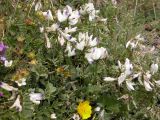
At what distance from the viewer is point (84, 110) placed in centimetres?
270

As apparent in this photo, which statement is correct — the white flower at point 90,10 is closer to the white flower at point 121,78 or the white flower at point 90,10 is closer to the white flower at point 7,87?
the white flower at point 121,78

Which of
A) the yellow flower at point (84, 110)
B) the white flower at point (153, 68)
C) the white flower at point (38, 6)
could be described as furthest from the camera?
the white flower at point (38, 6)

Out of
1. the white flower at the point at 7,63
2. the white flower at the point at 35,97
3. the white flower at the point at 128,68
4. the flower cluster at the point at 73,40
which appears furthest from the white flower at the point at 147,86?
the white flower at the point at 7,63

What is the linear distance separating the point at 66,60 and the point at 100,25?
60cm

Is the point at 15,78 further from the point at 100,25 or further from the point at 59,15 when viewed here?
the point at 100,25

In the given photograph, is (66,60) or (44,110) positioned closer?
(44,110)

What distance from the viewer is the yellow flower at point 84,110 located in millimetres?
2701

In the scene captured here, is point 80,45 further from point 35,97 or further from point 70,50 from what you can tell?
point 35,97

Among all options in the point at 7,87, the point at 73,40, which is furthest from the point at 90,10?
the point at 7,87

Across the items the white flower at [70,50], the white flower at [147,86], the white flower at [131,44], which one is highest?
the white flower at [70,50]

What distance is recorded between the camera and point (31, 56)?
2709 millimetres

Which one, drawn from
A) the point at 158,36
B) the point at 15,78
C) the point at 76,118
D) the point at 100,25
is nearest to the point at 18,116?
the point at 15,78

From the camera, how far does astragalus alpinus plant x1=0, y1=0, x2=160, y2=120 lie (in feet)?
8.60

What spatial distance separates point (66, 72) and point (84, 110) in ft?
0.72
